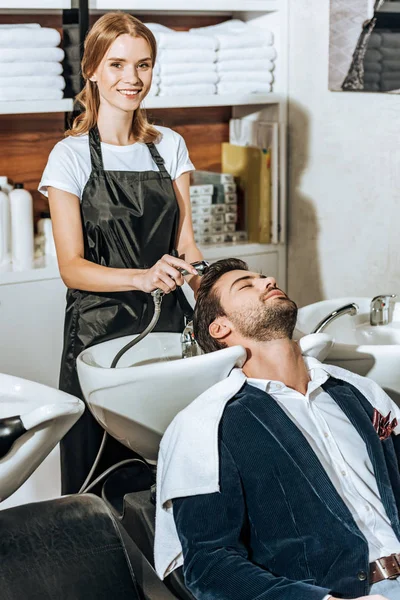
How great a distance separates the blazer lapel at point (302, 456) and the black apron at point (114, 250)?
67 cm

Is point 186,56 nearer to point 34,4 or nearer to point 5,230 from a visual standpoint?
point 34,4

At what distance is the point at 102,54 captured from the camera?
2.11 metres

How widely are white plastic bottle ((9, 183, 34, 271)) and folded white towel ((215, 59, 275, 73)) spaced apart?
2.68ft

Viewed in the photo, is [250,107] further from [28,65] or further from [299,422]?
[299,422]

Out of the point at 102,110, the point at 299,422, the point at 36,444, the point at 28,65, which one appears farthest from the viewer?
the point at 28,65

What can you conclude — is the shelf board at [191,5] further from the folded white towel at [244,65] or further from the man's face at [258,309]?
the man's face at [258,309]

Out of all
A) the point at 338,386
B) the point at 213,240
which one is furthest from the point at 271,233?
the point at 338,386

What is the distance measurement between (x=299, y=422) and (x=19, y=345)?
1351mm

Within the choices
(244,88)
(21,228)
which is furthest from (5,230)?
(244,88)

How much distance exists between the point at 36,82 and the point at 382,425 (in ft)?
5.11

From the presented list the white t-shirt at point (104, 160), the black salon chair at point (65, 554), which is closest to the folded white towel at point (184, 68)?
the white t-shirt at point (104, 160)

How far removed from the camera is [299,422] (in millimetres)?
1700

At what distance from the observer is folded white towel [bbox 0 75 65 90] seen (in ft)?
8.63

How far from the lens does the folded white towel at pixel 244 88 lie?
304 centimetres
